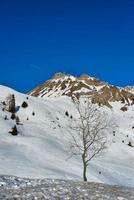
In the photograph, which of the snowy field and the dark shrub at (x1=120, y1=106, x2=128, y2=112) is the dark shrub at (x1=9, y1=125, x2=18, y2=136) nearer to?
the snowy field

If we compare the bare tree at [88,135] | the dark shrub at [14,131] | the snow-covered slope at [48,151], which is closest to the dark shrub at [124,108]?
the snow-covered slope at [48,151]

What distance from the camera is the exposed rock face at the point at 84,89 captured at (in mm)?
154625

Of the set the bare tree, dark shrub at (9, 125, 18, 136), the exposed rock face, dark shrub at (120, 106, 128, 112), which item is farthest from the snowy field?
the exposed rock face

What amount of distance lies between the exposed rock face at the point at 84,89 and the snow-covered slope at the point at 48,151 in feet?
203

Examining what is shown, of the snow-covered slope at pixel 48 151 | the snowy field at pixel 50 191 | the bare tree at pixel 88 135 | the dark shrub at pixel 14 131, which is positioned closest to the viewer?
the snowy field at pixel 50 191

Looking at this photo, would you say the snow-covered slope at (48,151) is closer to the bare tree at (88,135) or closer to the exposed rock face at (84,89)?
the bare tree at (88,135)

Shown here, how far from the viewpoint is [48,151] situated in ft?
194

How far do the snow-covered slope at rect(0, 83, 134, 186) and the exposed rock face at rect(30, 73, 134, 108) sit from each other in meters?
62.0

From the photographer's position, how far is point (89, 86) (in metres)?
176

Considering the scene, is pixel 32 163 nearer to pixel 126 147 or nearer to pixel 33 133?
pixel 33 133

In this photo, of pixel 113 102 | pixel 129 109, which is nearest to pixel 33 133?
pixel 129 109

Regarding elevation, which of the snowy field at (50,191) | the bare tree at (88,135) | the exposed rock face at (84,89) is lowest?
the snowy field at (50,191)

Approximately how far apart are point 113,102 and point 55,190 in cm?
12356

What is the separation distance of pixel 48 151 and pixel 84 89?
108 metres
